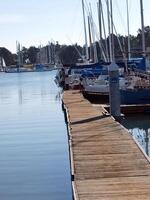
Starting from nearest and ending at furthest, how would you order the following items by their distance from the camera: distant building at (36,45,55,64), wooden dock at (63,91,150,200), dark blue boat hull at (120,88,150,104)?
wooden dock at (63,91,150,200)
dark blue boat hull at (120,88,150,104)
distant building at (36,45,55,64)

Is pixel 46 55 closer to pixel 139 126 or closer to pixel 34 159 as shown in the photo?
pixel 139 126

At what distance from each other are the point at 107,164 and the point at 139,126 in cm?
1060

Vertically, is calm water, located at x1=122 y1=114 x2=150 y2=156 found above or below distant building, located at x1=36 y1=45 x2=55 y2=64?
below

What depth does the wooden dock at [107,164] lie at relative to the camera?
8.80m

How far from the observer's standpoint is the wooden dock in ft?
28.9

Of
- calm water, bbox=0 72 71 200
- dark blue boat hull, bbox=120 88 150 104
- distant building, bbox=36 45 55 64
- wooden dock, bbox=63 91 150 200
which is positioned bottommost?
calm water, bbox=0 72 71 200

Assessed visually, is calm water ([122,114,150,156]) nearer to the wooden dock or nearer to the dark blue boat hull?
the wooden dock

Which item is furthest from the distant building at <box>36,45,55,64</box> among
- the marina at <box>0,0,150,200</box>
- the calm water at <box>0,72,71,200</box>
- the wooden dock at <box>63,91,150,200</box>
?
the wooden dock at <box>63,91,150,200</box>

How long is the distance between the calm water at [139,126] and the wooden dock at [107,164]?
183 centimetres

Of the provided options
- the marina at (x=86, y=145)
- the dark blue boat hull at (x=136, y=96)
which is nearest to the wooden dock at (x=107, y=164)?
the marina at (x=86, y=145)

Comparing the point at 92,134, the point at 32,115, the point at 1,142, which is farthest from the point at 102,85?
the point at 92,134

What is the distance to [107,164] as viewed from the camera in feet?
35.8

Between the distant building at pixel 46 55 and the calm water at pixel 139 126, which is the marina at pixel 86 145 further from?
the distant building at pixel 46 55

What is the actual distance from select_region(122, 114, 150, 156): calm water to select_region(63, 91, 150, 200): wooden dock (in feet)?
6.02
